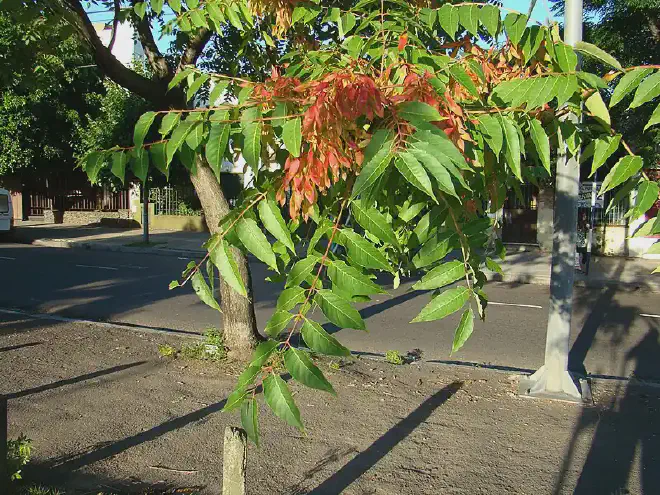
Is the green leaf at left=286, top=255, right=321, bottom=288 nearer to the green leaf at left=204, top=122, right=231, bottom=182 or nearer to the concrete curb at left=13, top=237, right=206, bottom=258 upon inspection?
the green leaf at left=204, top=122, right=231, bottom=182

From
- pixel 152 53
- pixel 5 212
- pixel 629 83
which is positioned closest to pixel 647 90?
pixel 629 83

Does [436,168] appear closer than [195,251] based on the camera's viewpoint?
Yes

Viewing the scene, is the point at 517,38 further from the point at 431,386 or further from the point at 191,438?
the point at 431,386

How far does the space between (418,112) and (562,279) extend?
460cm

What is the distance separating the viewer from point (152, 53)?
746 cm

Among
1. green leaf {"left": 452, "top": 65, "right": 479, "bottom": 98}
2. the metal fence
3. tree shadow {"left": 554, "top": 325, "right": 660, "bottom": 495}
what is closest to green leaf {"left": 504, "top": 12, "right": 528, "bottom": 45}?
green leaf {"left": 452, "top": 65, "right": 479, "bottom": 98}

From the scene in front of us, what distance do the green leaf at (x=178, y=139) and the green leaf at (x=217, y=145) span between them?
0.08 meters

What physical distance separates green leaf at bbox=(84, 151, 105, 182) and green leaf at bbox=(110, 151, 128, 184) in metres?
0.06

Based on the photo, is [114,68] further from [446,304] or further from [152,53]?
[446,304]

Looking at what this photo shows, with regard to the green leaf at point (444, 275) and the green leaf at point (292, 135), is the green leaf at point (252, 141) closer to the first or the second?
the green leaf at point (292, 135)

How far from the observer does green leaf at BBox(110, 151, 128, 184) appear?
2199mm

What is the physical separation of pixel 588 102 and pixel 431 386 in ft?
14.9

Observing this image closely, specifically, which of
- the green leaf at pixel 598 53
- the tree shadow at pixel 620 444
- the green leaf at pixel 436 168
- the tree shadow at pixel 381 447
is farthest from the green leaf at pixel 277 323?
the tree shadow at pixel 620 444

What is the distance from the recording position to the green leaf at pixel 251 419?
5.98 feet
